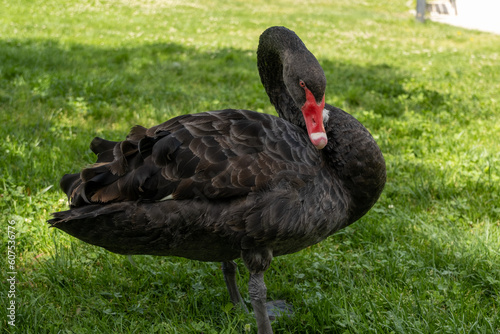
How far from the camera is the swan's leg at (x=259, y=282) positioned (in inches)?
88.0

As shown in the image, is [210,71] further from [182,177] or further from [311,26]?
[311,26]

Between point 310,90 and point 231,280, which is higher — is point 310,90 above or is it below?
above

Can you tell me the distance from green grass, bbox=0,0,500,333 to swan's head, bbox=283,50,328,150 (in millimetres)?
904

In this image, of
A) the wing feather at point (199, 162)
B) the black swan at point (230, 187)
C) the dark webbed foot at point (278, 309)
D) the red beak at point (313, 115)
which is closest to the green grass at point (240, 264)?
the dark webbed foot at point (278, 309)

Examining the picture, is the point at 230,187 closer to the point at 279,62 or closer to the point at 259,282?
the point at 259,282

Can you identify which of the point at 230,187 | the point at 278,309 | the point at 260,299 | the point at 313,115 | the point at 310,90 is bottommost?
the point at 278,309

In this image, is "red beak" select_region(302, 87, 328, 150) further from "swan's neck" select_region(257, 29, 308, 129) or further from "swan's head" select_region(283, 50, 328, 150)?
"swan's neck" select_region(257, 29, 308, 129)

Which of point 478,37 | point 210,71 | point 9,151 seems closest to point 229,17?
point 478,37

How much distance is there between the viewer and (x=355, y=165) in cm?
244

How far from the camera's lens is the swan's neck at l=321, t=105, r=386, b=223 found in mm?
2439

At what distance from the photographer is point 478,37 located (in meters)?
14.5

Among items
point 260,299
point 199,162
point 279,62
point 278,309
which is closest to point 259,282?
point 260,299

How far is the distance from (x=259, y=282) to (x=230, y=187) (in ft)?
1.70

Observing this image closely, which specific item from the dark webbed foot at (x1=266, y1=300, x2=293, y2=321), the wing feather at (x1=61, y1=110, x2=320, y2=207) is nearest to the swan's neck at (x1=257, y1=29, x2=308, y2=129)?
the wing feather at (x1=61, y1=110, x2=320, y2=207)
